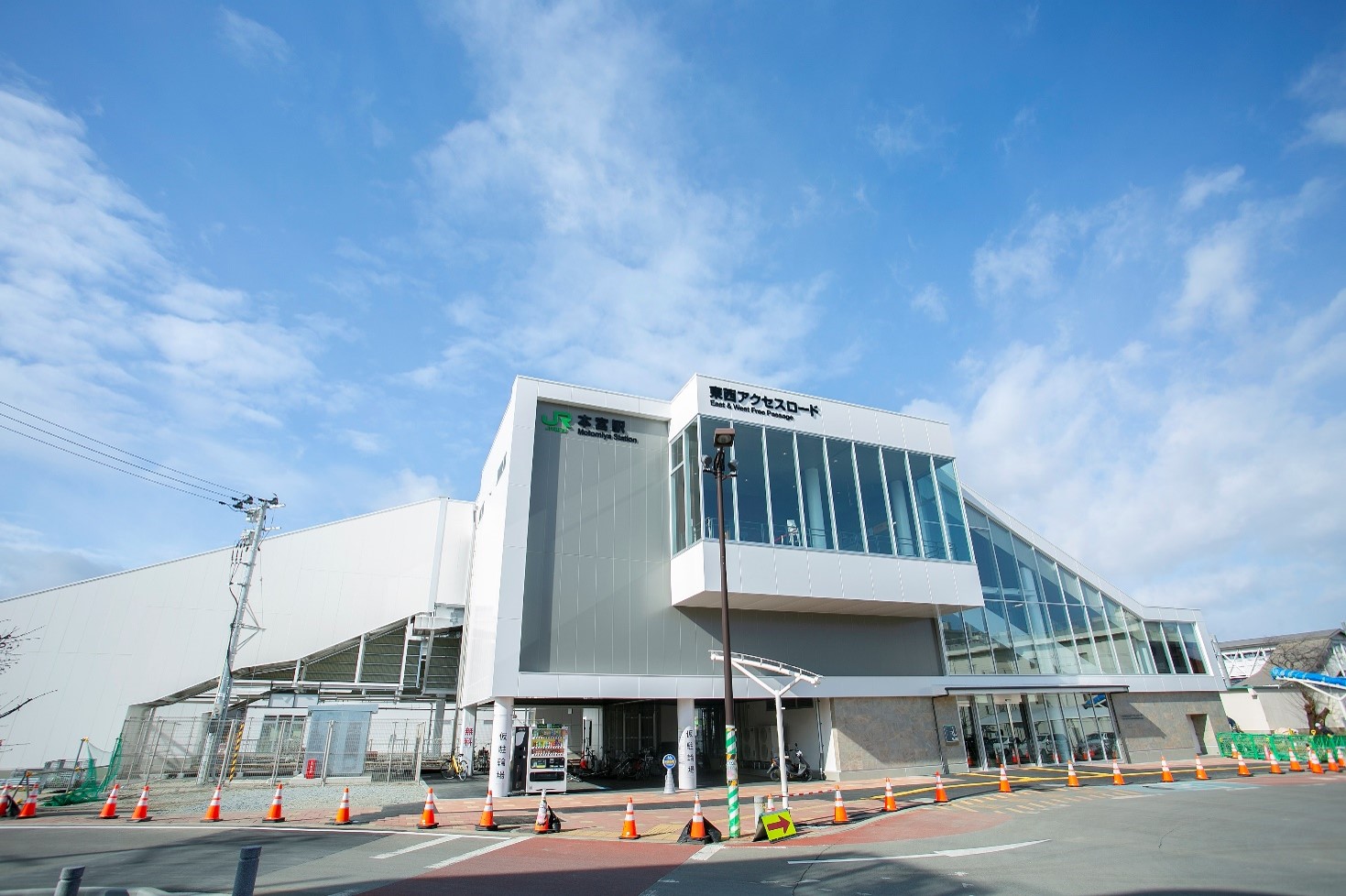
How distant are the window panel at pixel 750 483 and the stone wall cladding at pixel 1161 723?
1923 centimetres

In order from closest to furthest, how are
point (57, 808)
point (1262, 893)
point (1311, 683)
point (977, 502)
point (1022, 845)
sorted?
1. point (1262, 893)
2. point (1022, 845)
3. point (57, 808)
4. point (977, 502)
5. point (1311, 683)

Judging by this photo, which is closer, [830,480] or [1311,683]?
[830,480]

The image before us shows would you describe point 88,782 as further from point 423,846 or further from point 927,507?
point 927,507

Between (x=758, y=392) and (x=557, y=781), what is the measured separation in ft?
47.4

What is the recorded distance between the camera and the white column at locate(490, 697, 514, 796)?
793 inches

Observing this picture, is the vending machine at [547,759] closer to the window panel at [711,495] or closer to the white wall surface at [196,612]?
the window panel at [711,495]

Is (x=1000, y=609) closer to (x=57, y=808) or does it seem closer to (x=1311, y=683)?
(x=1311, y=683)

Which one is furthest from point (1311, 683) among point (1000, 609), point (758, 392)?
point (758, 392)

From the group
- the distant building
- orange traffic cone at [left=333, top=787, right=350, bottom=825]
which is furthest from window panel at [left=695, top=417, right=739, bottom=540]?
the distant building

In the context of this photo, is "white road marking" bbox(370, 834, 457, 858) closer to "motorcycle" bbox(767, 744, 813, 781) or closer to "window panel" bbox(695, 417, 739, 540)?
"window panel" bbox(695, 417, 739, 540)

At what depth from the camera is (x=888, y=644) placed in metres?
26.1

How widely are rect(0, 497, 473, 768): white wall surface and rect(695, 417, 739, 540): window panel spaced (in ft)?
51.6

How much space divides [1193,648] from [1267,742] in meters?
4.49

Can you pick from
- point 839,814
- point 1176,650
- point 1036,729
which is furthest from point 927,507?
point 1176,650
